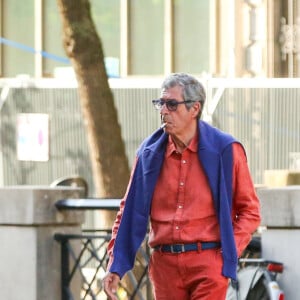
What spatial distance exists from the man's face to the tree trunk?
258 inches

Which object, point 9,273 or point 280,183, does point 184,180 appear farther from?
point 280,183

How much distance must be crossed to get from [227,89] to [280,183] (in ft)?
10.6

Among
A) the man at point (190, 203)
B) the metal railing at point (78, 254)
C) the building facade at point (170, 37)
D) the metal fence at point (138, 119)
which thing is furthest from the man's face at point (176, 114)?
the building facade at point (170, 37)

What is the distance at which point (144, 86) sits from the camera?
18.0 meters

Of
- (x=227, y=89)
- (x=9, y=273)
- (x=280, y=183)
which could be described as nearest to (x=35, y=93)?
(x=227, y=89)

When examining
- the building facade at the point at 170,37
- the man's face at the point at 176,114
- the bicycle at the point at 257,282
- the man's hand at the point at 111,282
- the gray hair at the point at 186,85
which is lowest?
the bicycle at the point at 257,282

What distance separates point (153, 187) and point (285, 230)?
229 centimetres

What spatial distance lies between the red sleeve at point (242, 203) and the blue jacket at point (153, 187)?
58 mm

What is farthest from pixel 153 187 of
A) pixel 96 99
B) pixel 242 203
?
pixel 96 99

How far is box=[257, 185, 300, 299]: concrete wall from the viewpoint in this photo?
28.2 feet

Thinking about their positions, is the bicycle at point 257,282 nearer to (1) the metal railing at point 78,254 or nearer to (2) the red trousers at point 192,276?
(1) the metal railing at point 78,254

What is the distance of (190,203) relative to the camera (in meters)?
6.49

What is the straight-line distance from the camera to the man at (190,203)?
6.45m

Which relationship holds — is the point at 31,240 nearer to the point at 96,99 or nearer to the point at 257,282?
the point at 257,282
